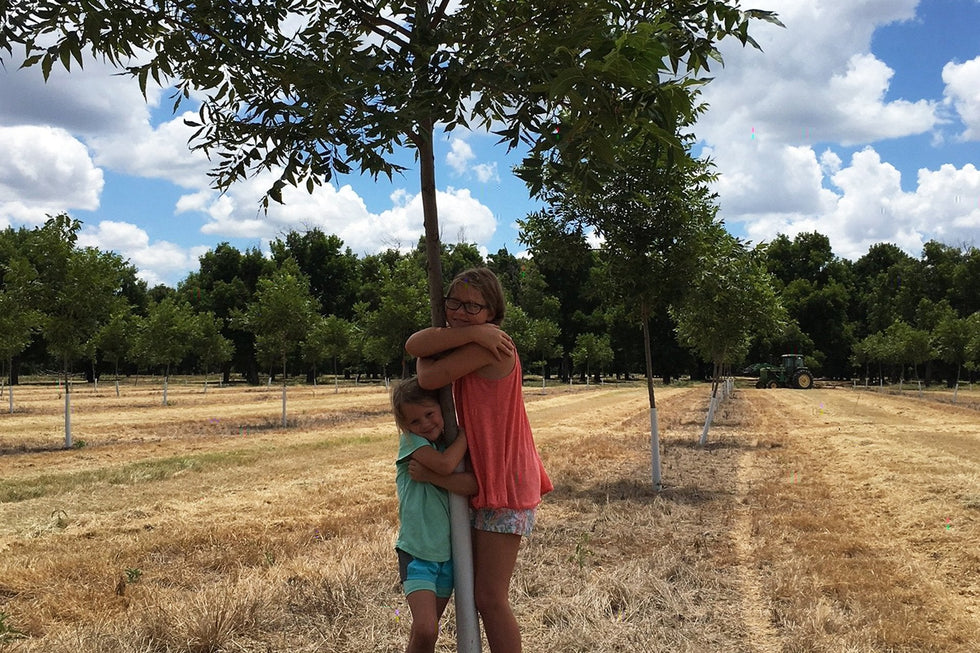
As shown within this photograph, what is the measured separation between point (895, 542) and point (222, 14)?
803cm

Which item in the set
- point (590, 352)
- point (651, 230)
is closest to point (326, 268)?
point (590, 352)

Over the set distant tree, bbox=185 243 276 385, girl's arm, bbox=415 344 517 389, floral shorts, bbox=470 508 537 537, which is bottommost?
floral shorts, bbox=470 508 537 537

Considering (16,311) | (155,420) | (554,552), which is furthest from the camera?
(155,420)

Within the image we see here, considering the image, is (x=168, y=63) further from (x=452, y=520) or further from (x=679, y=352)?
(x=679, y=352)

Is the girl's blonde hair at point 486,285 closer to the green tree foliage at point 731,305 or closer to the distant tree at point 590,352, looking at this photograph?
the green tree foliage at point 731,305

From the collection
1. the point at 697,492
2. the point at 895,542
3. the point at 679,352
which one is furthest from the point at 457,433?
the point at 679,352

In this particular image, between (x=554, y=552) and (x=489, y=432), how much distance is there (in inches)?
156

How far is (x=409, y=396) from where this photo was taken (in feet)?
10.4

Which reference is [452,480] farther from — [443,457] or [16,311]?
[16,311]

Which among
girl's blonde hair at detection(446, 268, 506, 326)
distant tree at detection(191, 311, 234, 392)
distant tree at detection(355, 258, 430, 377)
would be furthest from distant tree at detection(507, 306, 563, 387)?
girl's blonde hair at detection(446, 268, 506, 326)

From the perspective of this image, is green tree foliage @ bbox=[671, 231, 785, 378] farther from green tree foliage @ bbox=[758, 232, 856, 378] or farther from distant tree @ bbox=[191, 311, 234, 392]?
green tree foliage @ bbox=[758, 232, 856, 378]

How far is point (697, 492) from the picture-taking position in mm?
10523

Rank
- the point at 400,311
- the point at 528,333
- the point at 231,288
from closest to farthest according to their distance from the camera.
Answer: the point at 400,311 < the point at 528,333 < the point at 231,288

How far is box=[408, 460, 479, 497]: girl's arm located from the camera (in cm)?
305
